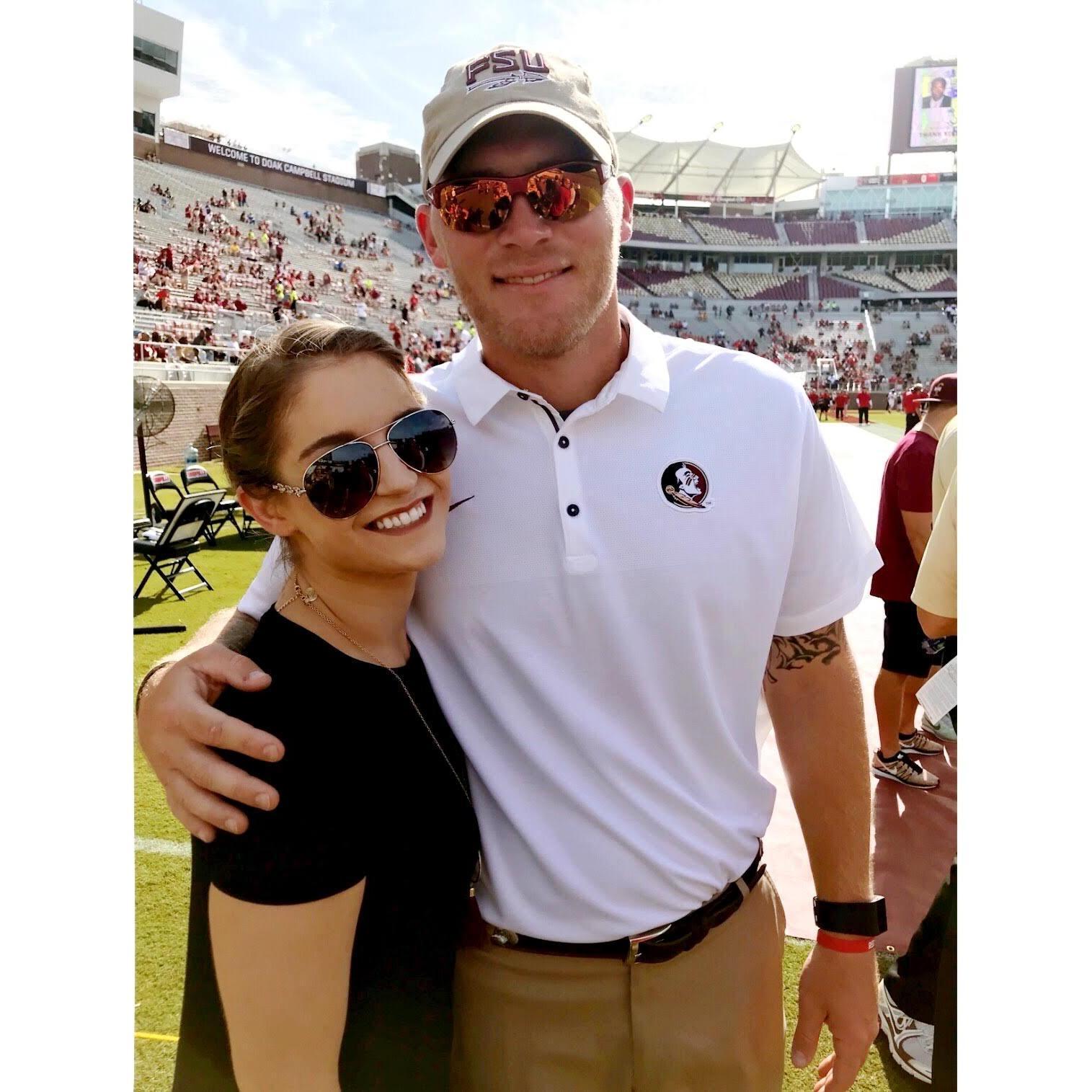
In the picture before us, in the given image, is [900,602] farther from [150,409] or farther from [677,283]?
[677,283]

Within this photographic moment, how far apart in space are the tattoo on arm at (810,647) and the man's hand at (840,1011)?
68 centimetres

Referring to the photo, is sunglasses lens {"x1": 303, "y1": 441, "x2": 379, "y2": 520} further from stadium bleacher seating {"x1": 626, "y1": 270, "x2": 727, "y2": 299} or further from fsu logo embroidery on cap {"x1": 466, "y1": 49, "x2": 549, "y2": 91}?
stadium bleacher seating {"x1": 626, "y1": 270, "x2": 727, "y2": 299}

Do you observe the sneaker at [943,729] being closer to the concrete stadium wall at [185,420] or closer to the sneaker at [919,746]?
the sneaker at [919,746]

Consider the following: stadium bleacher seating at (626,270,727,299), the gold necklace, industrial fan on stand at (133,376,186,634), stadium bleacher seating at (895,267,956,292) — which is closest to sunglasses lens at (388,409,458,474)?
the gold necklace

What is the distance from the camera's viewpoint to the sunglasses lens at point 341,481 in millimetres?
1399

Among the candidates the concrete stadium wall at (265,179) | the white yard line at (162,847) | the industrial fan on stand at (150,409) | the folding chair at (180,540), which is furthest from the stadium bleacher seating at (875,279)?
the white yard line at (162,847)

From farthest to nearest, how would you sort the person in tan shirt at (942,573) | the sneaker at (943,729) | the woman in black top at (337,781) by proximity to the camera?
the sneaker at (943,729), the person in tan shirt at (942,573), the woman in black top at (337,781)

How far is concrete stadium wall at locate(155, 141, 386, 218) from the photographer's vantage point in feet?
146

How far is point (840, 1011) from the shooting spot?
1832mm

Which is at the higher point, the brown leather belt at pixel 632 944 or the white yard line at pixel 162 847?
the brown leather belt at pixel 632 944

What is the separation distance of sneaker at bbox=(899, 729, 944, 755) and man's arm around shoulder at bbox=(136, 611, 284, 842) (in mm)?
4285

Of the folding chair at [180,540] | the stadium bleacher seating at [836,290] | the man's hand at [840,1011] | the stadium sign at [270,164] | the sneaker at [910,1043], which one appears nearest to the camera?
the man's hand at [840,1011]

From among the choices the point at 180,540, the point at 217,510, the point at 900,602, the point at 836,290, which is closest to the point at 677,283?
the point at 836,290
